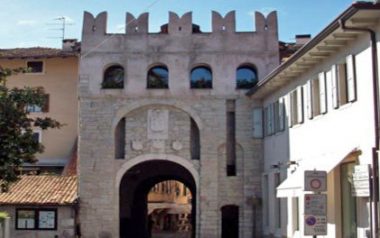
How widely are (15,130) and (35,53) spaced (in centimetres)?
1824

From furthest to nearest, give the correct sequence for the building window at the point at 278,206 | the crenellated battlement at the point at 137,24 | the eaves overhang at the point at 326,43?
the crenellated battlement at the point at 137,24 < the building window at the point at 278,206 < the eaves overhang at the point at 326,43

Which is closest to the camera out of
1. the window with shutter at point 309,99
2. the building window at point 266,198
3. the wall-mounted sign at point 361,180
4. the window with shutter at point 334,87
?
the wall-mounted sign at point 361,180

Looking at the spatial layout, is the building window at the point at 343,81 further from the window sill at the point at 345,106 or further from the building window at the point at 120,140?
the building window at the point at 120,140

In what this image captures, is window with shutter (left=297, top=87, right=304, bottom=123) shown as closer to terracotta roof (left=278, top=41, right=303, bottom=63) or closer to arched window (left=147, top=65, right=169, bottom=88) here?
terracotta roof (left=278, top=41, right=303, bottom=63)

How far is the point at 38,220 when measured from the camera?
29188mm

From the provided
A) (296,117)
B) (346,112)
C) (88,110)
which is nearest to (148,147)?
(88,110)

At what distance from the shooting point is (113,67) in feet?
100

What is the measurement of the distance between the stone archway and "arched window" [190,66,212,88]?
469 centimetres

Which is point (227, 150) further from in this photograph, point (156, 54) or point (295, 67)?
point (295, 67)

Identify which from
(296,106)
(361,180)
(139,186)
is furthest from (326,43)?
(139,186)

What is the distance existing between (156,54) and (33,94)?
35.7 ft

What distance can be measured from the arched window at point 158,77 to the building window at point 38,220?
6876 mm

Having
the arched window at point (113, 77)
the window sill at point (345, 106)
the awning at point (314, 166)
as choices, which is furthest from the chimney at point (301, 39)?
the window sill at point (345, 106)

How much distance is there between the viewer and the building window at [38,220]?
29.1 m
